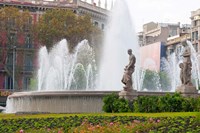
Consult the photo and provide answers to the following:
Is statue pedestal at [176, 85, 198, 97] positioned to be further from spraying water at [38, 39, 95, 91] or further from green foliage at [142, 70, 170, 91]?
green foliage at [142, 70, 170, 91]

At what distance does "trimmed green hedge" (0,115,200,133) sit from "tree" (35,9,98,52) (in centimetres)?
6087

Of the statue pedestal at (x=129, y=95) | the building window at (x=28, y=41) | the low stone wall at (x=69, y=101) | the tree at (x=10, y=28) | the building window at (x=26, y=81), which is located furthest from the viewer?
the building window at (x=26, y=81)

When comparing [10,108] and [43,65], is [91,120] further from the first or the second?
[43,65]

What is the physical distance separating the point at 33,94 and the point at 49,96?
1.56 meters

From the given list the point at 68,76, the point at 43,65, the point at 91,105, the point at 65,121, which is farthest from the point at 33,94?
the point at 43,65

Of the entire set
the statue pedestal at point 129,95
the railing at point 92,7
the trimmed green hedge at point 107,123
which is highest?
the railing at point 92,7

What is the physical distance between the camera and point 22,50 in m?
94.8

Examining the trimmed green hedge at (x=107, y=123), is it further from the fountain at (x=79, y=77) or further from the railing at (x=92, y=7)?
the railing at (x=92, y=7)

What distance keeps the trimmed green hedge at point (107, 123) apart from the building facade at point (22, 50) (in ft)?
209

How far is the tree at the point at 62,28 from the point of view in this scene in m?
85.6

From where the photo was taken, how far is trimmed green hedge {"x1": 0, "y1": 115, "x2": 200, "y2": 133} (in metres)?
18.5

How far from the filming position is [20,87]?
9406cm

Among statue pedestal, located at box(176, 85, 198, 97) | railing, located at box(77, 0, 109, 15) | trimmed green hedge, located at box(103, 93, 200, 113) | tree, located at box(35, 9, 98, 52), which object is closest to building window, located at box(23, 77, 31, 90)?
tree, located at box(35, 9, 98, 52)

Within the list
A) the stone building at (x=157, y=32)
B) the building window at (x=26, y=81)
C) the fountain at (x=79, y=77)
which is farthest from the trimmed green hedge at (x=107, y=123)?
the stone building at (x=157, y=32)
